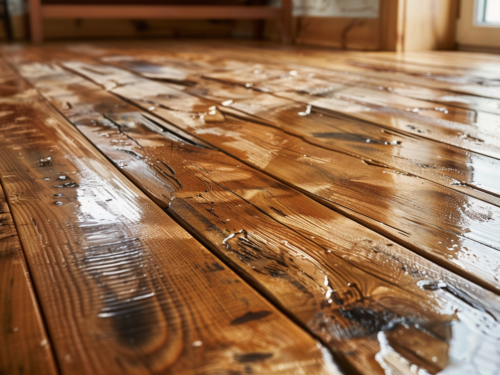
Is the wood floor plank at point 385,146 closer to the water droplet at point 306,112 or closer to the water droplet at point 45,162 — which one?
the water droplet at point 306,112

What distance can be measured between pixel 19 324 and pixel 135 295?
0.09 meters

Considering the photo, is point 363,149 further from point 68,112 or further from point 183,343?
point 68,112

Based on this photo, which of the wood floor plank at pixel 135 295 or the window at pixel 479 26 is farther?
the window at pixel 479 26

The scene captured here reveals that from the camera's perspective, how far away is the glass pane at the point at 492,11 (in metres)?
2.36

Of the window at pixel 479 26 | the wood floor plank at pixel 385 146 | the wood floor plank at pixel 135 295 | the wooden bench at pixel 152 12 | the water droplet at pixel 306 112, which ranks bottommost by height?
the wood floor plank at pixel 135 295

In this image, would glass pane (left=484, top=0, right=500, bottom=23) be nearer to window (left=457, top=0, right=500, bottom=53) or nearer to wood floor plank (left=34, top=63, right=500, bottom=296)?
window (left=457, top=0, right=500, bottom=53)

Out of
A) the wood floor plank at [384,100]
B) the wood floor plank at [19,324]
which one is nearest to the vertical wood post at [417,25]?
the wood floor plank at [384,100]

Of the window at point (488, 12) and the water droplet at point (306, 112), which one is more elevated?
the window at point (488, 12)

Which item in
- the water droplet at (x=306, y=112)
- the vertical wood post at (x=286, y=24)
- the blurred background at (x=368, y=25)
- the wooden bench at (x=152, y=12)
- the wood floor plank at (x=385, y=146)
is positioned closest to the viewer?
the wood floor plank at (x=385, y=146)

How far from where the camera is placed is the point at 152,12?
10.6 feet

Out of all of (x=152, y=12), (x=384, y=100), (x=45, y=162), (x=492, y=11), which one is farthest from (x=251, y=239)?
(x=152, y=12)

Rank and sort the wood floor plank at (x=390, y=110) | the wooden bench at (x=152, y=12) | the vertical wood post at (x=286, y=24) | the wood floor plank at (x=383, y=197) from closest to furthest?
the wood floor plank at (x=383, y=197)
the wood floor plank at (x=390, y=110)
the wooden bench at (x=152, y=12)
the vertical wood post at (x=286, y=24)

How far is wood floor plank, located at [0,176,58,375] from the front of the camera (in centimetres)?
35

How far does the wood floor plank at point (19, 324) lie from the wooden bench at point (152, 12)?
2894mm
